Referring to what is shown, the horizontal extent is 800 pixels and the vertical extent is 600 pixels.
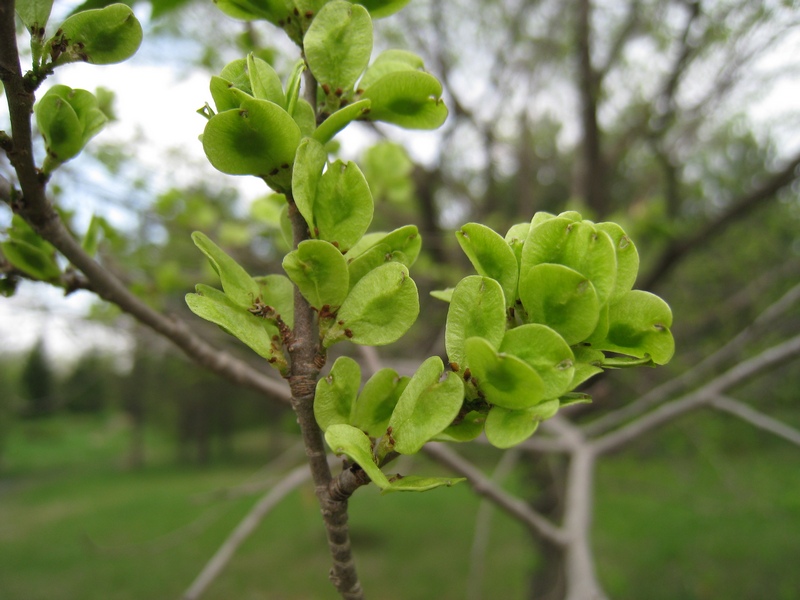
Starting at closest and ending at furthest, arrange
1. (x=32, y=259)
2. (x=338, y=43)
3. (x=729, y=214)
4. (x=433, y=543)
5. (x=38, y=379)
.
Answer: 1. (x=338, y=43)
2. (x=32, y=259)
3. (x=729, y=214)
4. (x=433, y=543)
5. (x=38, y=379)

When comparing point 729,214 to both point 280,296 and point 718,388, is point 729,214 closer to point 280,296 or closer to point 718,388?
point 718,388

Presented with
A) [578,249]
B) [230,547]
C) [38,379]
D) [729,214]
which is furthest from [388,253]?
[38,379]

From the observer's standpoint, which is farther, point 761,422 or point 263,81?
point 761,422

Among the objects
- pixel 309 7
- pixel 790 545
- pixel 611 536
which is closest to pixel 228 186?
pixel 309 7

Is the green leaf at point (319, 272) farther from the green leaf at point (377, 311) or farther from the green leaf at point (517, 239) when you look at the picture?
the green leaf at point (517, 239)

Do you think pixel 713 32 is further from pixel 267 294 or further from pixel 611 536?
pixel 611 536

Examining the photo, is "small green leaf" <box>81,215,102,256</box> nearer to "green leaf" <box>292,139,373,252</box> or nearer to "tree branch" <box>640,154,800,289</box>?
"green leaf" <box>292,139,373,252</box>

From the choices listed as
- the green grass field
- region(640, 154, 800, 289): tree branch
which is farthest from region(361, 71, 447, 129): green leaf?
the green grass field
